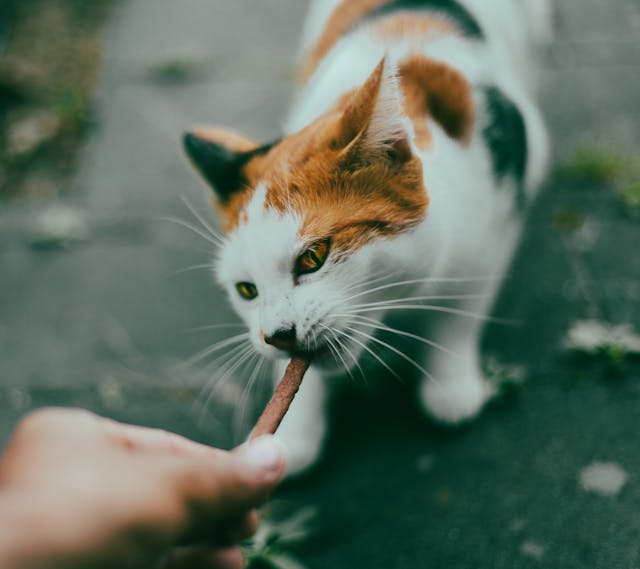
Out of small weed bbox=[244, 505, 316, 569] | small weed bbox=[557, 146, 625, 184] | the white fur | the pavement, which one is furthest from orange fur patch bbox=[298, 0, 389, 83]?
small weed bbox=[244, 505, 316, 569]

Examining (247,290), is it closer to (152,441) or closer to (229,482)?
(152,441)

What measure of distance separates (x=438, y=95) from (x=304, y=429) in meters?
0.82

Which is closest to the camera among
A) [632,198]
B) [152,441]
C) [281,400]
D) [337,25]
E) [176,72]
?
[152,441]

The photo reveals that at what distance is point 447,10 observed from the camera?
1678 millimetres

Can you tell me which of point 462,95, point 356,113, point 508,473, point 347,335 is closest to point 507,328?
point 508,473

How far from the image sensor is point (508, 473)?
4.78ft

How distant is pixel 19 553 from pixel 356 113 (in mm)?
808

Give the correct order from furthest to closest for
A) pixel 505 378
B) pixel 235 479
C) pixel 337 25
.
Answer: pixel 337 25, pixel 505 378, pixel 235 479

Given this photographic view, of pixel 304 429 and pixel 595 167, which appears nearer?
pixel 304 429

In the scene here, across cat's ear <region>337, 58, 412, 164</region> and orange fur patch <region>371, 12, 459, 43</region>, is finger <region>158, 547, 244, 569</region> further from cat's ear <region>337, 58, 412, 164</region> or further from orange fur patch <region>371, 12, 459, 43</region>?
orange fur patch <region>371, 12, 459, 43</region>

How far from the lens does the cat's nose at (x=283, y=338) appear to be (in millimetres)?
1039

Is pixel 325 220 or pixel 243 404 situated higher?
pixel 325 220

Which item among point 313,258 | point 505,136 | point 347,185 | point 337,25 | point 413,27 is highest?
point 337,25

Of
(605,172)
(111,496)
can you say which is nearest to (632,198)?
(605,172)
